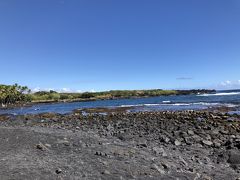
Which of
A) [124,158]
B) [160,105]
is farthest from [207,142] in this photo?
[160,105]

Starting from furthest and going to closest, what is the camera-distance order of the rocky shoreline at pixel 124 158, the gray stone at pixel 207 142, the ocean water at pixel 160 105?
the ocean water at pixel 160 105
the gray stone at pixel 207 142
the rocky shoreline at pixel 124 158

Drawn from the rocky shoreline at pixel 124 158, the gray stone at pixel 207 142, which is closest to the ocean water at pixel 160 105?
the gray stone at pixel 207 142

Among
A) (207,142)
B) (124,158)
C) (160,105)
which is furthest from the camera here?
(160,105)

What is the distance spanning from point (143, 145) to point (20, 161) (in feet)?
19.0

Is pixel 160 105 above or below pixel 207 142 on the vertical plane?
above

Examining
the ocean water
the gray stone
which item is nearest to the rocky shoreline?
the gray stone

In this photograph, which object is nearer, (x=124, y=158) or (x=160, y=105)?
(x=124, y=158)

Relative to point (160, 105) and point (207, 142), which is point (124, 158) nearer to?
point (207, 142)

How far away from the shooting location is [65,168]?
32.0 ft

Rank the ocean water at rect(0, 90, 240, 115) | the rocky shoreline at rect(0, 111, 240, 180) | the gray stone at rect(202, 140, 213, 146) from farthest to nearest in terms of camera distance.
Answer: the ocean water at rect(0, 90, 240, 115) < the gray stone at rect(202, 140, 213, 146) < the rocky shoreline at rect(0, 111, 240, 180)

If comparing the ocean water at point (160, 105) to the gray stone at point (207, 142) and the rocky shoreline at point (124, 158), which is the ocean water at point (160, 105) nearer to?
the gray stone at point (207, 142)

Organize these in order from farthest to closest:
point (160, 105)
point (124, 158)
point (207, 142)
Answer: point (160, 105) < point (207, 142) < point (124, 158)

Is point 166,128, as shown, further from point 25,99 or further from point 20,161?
point 25,99

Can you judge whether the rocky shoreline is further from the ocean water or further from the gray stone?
the ocean water
